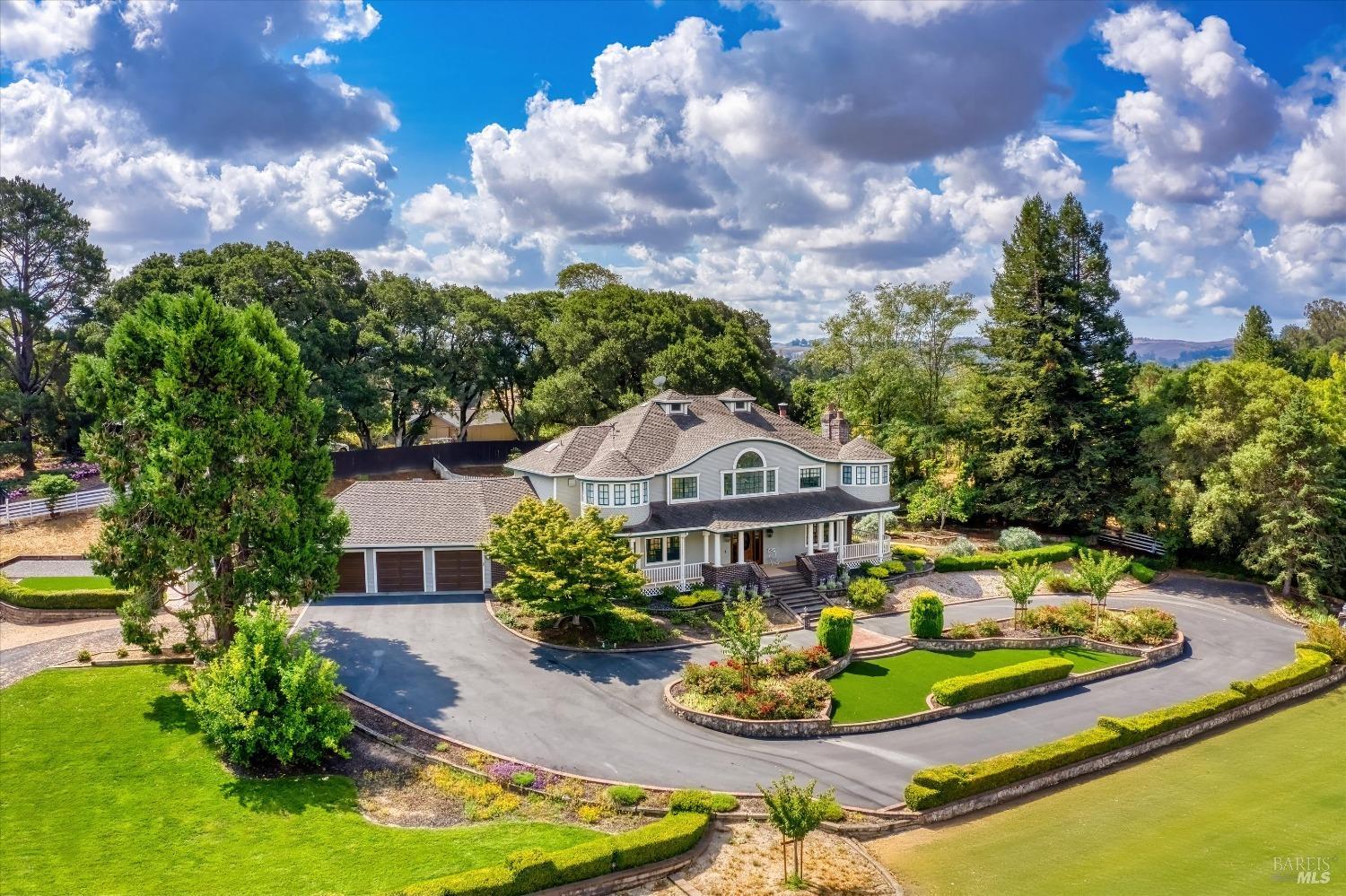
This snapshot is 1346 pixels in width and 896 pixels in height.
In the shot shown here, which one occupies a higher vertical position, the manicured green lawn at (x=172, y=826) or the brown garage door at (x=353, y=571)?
the brown garage door at (x=353, y=571)

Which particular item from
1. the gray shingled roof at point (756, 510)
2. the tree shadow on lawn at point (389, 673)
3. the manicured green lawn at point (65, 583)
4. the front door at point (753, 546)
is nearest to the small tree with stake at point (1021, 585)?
the gray shingled roof at point (756, 510)

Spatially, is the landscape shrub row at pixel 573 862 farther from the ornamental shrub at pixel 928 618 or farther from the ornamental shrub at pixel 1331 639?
the ornamental shrub at pixel 1331 639

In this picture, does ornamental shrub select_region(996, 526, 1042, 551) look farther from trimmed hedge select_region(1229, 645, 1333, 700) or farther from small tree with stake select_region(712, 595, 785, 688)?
small tree with stake select_region(712, 595, 785, 688)

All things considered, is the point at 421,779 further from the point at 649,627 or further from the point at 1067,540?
the point at 1067,540

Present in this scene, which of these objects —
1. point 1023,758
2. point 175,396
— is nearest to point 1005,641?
point 1023,758

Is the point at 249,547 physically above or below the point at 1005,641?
above

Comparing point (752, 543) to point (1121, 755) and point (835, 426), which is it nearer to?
point (835, 426)
